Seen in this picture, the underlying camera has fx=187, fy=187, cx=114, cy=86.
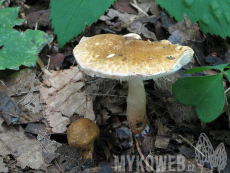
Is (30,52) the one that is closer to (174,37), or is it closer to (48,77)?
(48,77)

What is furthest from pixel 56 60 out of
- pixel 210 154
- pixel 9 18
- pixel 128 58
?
pixel 210 154

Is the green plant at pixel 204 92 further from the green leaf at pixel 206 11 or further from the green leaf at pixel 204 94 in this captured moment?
the green leaf at pixel 206 11

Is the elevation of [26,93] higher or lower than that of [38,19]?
lower

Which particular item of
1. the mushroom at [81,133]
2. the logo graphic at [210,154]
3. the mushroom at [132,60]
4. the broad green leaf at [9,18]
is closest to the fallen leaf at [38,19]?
the broad green leaf at [9,18]

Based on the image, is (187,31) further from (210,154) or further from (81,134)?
(81,134)

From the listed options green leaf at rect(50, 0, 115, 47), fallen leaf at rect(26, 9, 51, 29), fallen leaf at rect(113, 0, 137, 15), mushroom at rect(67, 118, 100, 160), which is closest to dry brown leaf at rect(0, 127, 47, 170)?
mushroom at rect(67, 118, 100, 160)

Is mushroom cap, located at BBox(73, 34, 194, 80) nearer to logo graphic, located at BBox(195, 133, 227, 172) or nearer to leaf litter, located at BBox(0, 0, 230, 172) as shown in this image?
leaf litter, located at BBox(0, 0, 230, 172)

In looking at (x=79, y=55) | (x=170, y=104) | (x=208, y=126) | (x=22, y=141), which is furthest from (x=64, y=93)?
(x=208, y=126)

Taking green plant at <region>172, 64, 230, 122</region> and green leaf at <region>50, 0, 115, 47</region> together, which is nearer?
green plant at <region>172, 64, 230, 122</region>
